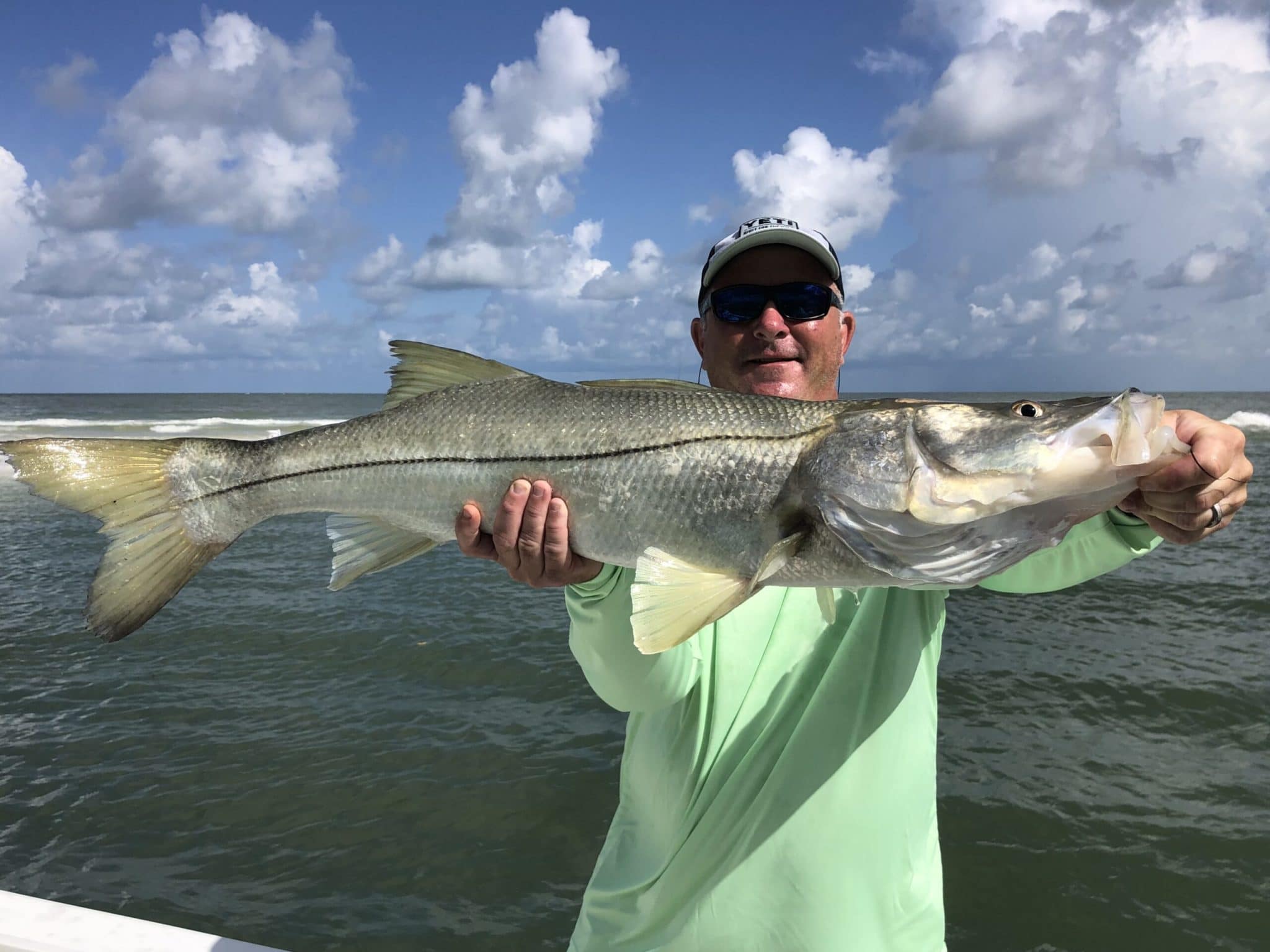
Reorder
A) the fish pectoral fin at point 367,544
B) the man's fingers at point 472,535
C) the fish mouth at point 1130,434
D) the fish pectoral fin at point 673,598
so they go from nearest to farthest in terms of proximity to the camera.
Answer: the fish mouth at point 1130,434, the fish pectoral fin at point 673,598, the man's fingers at point 472,535, the fish pectoral fin at point 367,544

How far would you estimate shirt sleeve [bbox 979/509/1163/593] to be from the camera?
2258mm

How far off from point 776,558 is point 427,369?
1494mm

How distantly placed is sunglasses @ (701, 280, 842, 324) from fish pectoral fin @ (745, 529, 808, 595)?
5.11ft

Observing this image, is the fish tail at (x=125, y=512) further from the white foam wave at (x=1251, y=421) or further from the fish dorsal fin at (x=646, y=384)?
the white foam wave at (x=1251, y=421)

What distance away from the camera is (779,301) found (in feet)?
11.5

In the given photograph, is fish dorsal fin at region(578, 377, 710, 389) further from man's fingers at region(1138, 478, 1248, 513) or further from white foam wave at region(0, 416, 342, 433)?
white foam wave at region(0, 416, 342, 433)

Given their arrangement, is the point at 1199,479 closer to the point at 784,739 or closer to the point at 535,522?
the point at 784,739

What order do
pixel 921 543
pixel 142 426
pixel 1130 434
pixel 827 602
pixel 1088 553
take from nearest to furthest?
pixel 1130 434 → pixel 921 543 → pixel 827 602 → pixel 1088 553 → pixel 142 426

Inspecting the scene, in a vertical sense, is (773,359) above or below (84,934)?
above

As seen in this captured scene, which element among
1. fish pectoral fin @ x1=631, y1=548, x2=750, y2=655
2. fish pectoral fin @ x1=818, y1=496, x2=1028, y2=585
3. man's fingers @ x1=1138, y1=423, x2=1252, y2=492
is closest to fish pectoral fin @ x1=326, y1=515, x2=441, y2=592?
fish pectoral fin @ x1=631, y1=548, x2=750, y2=655

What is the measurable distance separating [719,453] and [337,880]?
4288 mm

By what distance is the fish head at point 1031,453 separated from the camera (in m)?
1.84

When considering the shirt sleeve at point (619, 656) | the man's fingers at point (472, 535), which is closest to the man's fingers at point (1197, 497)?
the shirt sleeve at point (619, 656)

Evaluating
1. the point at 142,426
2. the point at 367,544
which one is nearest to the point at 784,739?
the point at 367,544
